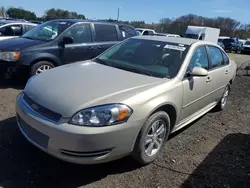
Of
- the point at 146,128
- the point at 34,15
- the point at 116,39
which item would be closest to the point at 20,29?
the point at 116,39

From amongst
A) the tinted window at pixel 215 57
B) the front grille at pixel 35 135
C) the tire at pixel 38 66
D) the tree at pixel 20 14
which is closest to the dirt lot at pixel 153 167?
the front grille at pixel 35 135

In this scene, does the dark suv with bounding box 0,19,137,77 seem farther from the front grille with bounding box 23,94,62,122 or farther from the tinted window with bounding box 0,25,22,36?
the tinted window with bounding box 0,25,22,36

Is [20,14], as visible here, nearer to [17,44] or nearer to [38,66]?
[17,44]

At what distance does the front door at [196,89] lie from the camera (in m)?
3.86

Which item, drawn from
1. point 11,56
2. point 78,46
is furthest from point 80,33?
point 11,56

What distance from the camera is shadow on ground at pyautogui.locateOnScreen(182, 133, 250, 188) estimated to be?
3219 mm

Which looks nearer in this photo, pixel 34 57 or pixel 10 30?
pixel 34 57

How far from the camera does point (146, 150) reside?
3338 millimetres

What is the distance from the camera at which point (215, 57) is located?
5.04 m

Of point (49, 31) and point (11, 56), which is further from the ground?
point (49, 31)

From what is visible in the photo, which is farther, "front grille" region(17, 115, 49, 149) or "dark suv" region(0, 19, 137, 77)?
"dark suv" region(0, 19, 137, 77)

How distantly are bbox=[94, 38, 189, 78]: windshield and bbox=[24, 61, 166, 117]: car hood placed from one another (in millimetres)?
216

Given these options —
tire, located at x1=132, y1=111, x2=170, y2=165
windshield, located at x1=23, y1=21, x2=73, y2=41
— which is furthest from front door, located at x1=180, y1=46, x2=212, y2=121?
windshield, located at x1=23, y1=21, x2=73, y2=41

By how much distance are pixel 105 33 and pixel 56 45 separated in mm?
1549
